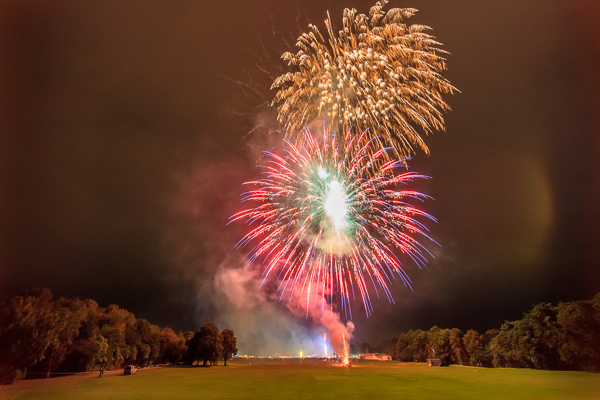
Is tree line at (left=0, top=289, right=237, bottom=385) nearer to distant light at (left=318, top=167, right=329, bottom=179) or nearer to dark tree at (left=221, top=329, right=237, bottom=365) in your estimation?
dark tree at (left=221, top=329, right=237, bottom=365)

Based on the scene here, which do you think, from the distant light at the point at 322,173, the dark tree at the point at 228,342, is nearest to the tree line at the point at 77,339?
the dark tree at the point at 228,342

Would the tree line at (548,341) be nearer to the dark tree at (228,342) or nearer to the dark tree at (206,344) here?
the dark tree at (228,342)

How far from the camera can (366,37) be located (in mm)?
27062

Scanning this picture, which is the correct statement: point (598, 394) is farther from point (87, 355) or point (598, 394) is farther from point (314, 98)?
point (87, 355)

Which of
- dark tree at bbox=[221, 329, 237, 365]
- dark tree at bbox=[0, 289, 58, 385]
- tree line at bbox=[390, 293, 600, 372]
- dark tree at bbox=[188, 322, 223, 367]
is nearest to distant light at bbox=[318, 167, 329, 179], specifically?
dark tree at bbox=[0, 289, 58, 385]

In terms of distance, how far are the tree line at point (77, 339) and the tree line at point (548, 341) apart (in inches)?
2804

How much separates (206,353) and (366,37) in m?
96.6

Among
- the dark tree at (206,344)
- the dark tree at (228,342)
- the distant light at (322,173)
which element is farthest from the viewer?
the dark tree at (228,342)

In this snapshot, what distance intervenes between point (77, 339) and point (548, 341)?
8225cm

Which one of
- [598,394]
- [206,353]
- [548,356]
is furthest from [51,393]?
[548,356]

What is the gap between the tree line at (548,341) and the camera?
59000 mm

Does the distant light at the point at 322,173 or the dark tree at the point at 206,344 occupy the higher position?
the distant light at the point at 322,173

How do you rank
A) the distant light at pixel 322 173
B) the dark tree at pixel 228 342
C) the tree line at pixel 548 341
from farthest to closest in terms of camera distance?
the dark tree at pixel 228 342 → the tree line at pixel 548 341 → the distant light at pixel 322 173

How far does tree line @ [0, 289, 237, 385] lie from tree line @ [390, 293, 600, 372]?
71.2 metres
